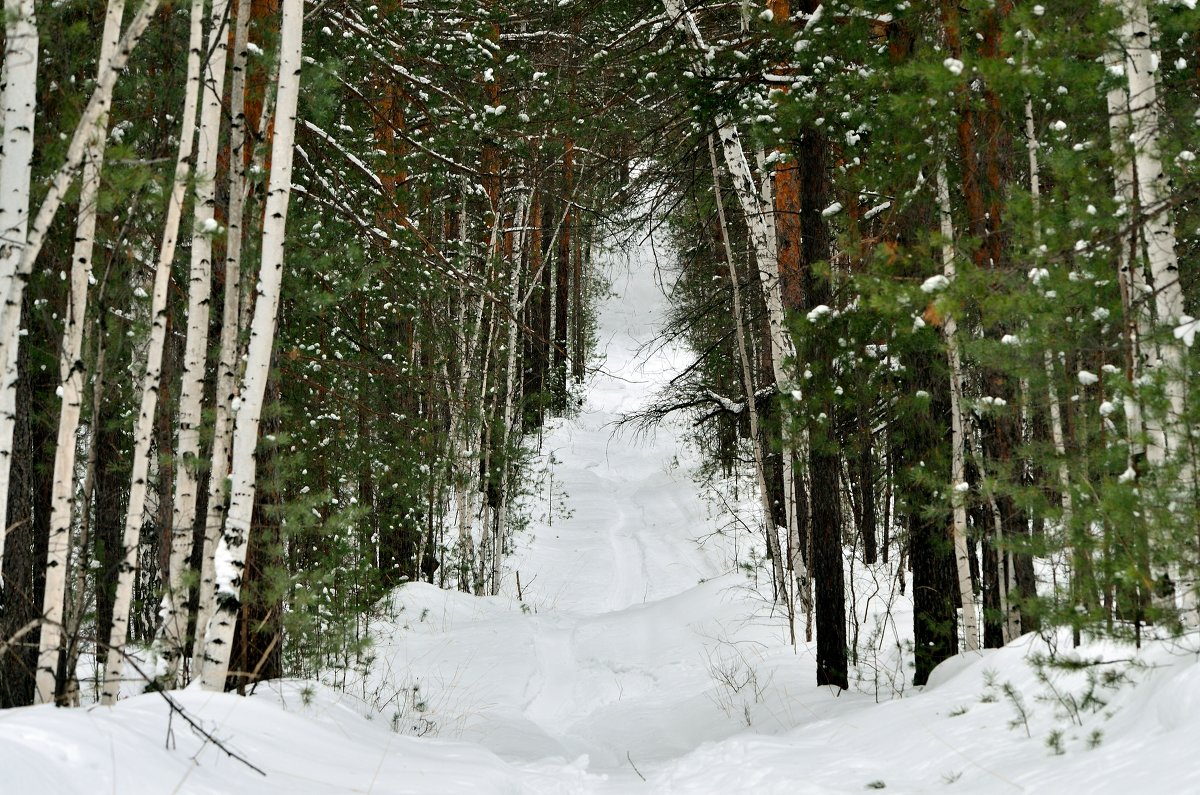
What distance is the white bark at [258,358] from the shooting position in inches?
211

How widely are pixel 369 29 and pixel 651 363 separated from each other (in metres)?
34.2

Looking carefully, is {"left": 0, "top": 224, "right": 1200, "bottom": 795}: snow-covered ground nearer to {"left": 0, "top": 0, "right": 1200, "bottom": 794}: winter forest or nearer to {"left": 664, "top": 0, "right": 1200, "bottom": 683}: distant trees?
{"left": 0, "top": 0, "right": 1200, "bottom": 794}: winter forest

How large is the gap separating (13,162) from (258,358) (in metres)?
1.91

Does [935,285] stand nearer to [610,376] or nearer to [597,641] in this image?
[610,376]

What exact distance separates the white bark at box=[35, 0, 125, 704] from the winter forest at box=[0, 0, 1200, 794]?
1.2 inches

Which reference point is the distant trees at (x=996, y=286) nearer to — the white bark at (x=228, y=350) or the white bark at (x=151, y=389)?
the white bark at (x=228, y=350)

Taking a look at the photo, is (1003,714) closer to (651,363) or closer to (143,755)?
(143,755)

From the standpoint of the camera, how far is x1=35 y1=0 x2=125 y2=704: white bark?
14.5 feet

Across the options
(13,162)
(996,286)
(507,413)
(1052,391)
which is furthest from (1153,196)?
(507,413)

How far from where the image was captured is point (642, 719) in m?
8.52

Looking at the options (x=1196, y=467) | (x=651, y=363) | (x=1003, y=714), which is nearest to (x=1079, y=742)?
(x=1003, y=714)

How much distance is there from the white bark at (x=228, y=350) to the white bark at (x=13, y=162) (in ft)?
6.99

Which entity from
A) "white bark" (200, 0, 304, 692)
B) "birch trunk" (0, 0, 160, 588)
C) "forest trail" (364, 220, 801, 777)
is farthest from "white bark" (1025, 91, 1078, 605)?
"birch trunk" (0, 0, 160, 588)

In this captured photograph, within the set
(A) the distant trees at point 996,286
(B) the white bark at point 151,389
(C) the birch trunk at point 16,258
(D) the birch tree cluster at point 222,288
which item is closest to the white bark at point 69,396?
(D) the birch tree cluster at point 222,288
